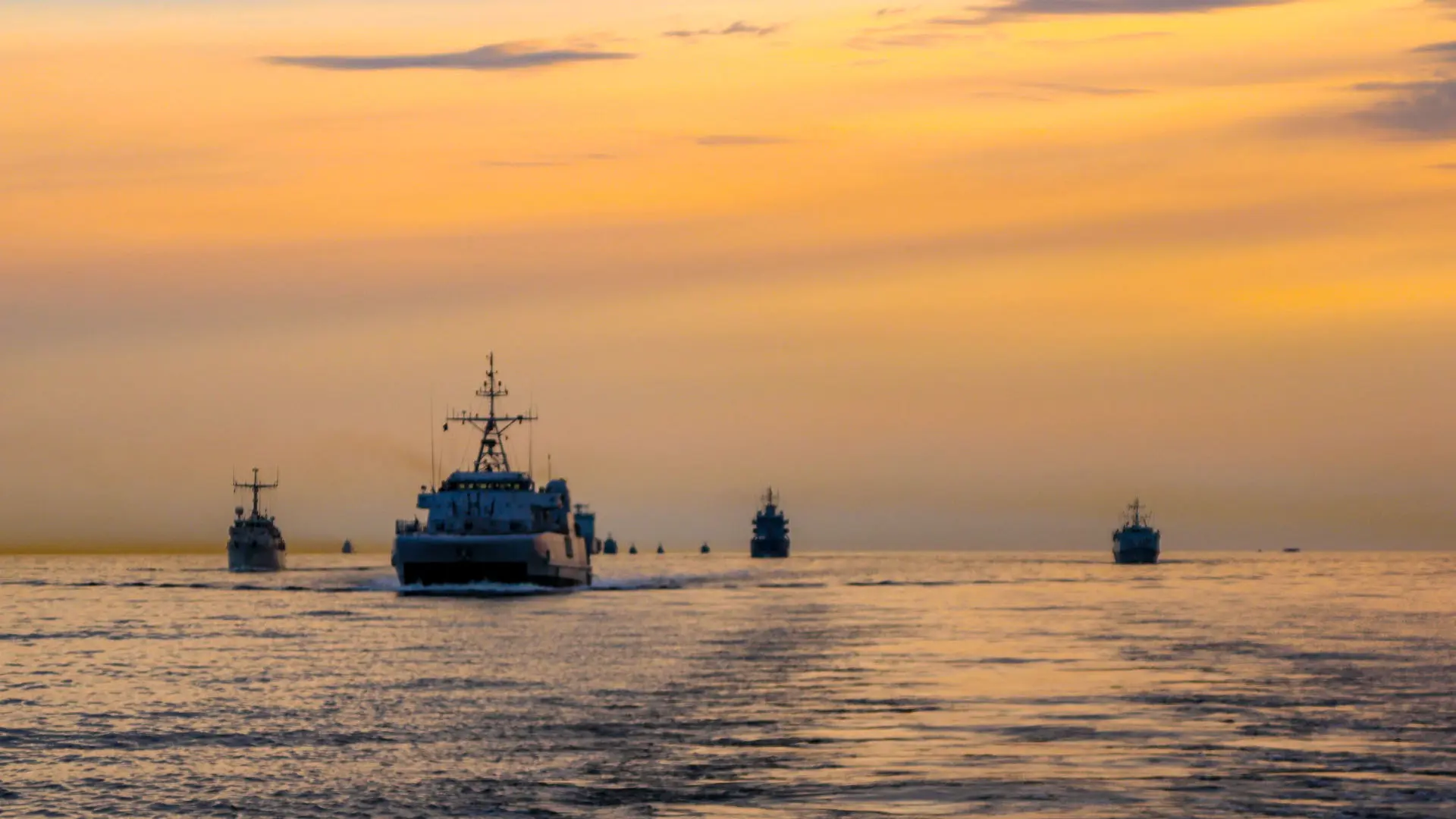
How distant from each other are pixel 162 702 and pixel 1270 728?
2124cm

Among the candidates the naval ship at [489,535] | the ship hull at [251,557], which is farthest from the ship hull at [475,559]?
the ship hull at [251,557]

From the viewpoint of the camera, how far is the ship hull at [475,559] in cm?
11081

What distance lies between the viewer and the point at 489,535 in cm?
11181

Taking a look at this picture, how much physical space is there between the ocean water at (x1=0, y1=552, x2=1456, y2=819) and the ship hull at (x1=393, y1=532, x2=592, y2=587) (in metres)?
31.2

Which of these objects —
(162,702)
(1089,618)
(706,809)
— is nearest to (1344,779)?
(706,809)

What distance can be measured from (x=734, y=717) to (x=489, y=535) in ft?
252

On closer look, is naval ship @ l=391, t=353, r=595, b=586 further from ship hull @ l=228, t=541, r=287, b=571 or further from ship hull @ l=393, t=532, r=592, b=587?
ship hull @ l=228, t=541, r=287, b=571

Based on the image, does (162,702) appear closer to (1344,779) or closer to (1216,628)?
(1344,779)

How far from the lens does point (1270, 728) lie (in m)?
33.1

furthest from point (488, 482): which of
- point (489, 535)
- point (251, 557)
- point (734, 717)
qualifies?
point (734, 717)

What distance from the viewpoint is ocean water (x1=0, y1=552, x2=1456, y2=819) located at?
25203 millimetres

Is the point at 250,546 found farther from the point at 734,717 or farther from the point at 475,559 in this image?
the point at 734,717

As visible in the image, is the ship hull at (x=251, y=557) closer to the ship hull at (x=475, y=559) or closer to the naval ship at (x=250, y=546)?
the naval ship at (x=250, y=546)

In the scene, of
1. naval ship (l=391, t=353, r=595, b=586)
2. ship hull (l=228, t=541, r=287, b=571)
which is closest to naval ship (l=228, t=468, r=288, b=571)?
ship hull (l=228, t=541, r=287, b=571)
